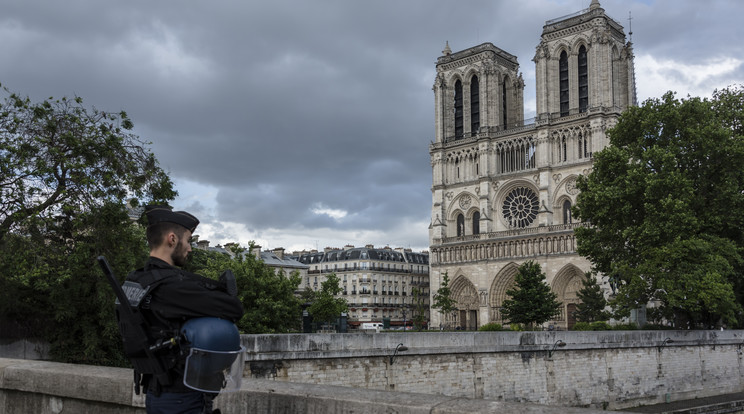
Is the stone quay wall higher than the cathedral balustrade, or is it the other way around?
the cathedral balustrade

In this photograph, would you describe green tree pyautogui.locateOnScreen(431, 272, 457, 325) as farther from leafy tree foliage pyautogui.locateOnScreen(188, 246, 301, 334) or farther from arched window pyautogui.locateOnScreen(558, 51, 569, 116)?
leafy tree foliage pyautogui.locateOnScreen(188, 246, 301, 334)

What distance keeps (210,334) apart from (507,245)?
59205 millimetres

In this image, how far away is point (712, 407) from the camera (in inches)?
903

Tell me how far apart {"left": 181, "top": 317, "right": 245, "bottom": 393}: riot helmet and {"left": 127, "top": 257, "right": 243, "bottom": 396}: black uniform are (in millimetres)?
52

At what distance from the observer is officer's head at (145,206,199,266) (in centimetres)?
342

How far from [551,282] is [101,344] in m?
44.0

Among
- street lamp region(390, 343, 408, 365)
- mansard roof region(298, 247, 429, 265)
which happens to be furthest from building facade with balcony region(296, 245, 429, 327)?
street lamp region(390, 343, 408, 365)

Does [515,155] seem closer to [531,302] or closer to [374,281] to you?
[531,302]

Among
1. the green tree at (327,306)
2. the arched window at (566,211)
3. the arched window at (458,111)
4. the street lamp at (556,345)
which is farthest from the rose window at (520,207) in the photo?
the street lamp at (556,345)

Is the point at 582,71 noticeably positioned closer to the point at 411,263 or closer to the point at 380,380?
the point at 411,263

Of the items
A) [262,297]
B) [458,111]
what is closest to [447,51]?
[458,111]

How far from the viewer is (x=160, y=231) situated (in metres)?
3.43

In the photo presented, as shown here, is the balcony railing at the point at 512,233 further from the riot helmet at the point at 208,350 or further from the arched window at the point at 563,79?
the riot helmet at the point at 208,350

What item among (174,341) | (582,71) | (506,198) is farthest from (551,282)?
(174,341)
